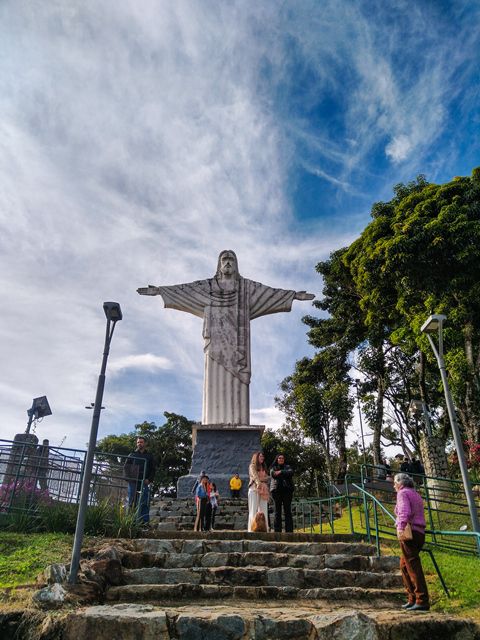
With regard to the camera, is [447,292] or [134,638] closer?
[134,638]

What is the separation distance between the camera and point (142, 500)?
834cm

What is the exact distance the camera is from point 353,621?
13.8ft

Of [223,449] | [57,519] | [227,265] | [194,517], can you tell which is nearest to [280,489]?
[194,517]

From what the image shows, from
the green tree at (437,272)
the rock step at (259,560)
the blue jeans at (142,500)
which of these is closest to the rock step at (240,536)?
the rock step at (259,560)

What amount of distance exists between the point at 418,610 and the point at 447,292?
47.1 ft

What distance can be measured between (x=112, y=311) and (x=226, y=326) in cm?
638

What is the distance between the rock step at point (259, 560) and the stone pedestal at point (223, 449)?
484cm

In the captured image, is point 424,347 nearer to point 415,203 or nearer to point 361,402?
point 415,203

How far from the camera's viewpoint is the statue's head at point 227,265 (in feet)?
44.2

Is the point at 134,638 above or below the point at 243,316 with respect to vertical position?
below

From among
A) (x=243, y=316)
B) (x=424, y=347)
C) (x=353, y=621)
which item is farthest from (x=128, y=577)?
(x=424, y=347)

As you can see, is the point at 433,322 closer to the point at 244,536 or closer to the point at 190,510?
the point at 244,536

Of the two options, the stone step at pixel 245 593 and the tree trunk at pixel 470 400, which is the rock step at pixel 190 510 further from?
the tree trunk at pixel 470 400

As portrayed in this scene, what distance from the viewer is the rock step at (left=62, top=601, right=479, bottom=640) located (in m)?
4.07
